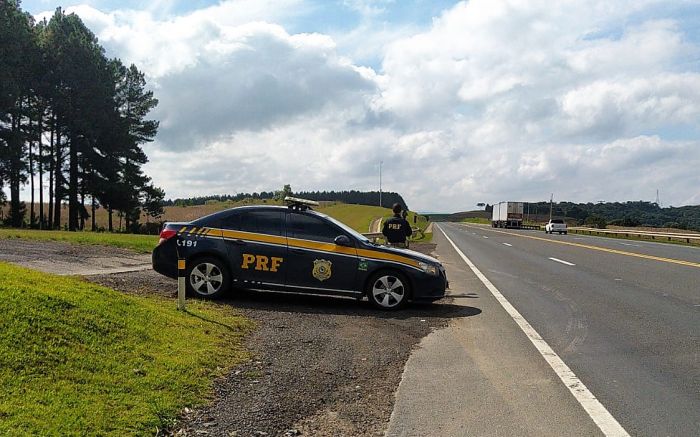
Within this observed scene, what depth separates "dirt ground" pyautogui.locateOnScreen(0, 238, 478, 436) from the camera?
15.0 feet

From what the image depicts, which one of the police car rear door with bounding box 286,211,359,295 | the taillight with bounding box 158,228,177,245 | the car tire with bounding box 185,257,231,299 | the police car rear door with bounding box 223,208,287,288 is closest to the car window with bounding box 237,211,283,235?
the police car rear door with bounding box 223,208,287,288

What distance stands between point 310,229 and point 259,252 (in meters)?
0.90

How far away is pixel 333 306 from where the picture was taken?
1010 cm

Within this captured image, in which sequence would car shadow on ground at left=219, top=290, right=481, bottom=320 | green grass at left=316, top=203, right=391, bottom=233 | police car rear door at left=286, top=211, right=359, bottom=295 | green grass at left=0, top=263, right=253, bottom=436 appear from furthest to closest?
green grass at left=316, top=203, right=391, bottom=233 < police car rear door at left=286, top=211, right=359, bottom=295 < car shadow on ground at left=219, top=290, right=481, bottom=320 < green grass at left=0, top=263, right=253, bottom=436

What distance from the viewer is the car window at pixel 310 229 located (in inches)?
390

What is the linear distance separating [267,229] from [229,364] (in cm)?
419

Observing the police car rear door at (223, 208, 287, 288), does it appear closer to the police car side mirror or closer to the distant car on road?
the police car side mirror

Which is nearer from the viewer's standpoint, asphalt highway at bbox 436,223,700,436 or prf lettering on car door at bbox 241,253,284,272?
asphalt highway at bbox 436,223,700,436

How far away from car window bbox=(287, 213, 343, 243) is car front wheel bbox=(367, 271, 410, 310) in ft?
3.22

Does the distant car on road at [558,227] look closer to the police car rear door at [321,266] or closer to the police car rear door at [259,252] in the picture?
the police car rear door at [321,266]

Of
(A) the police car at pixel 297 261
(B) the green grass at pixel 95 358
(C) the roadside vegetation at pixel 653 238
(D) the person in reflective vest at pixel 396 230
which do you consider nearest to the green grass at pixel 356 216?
(C) the roadside vegetation at pixel 653 238

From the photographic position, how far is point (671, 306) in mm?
10305

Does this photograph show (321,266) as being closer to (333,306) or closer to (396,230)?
(333,306)

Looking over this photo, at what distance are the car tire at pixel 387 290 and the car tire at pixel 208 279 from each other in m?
2.32
